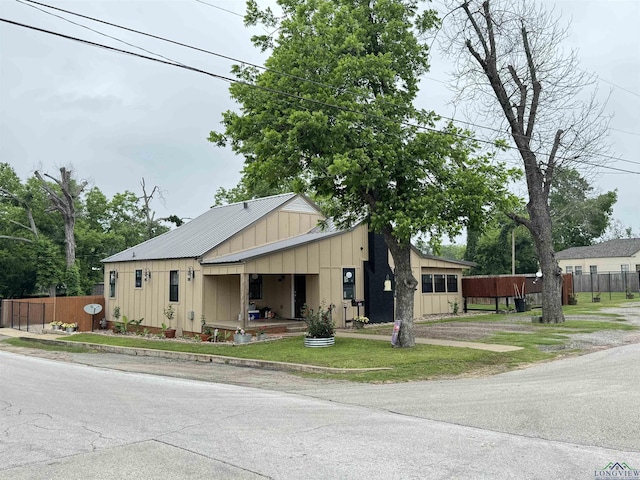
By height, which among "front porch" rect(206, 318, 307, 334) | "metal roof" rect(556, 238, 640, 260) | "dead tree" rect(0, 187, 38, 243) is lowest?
"front porch" rect(206, 318, 307, 334)

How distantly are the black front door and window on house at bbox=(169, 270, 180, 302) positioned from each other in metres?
4.86

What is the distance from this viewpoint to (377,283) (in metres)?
23.4

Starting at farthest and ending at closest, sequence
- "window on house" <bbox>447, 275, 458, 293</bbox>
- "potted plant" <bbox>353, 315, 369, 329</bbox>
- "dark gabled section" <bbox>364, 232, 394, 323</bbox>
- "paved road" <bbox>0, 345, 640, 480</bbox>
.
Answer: "window on house" <bbox>447, 275, 458, 293</bbox> < "dark gabled section" <bbox>364, 232, 394, 323</bbox> < "potted plant" <bbox>353, 315, 369, 329</bbox> < "paved road" <bbox>0, 345, 640, 480</bbox>

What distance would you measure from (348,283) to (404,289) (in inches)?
305

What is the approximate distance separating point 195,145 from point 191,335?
18.1 metres

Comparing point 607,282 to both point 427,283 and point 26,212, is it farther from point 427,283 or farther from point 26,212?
point 26,212

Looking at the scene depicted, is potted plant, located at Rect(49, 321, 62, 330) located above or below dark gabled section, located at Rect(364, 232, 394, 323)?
below

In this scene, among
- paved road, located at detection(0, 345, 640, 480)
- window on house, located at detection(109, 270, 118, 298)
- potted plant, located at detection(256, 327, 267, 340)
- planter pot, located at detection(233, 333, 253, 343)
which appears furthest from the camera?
window on house, located at detection(109, 270, 118, 298)

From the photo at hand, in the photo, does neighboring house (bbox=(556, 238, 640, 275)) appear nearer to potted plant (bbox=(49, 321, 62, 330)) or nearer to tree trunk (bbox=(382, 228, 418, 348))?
tree trunk (bbox=(382, 228, 418, 348))

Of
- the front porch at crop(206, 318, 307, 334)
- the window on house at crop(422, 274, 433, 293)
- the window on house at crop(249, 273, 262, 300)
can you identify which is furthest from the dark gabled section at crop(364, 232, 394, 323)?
the window on house at crop(249, 273, 262, 300)

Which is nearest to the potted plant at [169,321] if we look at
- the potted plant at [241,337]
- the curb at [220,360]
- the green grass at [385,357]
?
the curb at [220,360]

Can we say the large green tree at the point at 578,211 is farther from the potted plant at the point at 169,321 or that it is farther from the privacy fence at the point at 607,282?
the potted plant at the point at 169,321

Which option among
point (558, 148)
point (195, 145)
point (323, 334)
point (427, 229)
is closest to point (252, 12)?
point (427, 229)

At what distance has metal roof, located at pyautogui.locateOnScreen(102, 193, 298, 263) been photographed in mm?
22047
